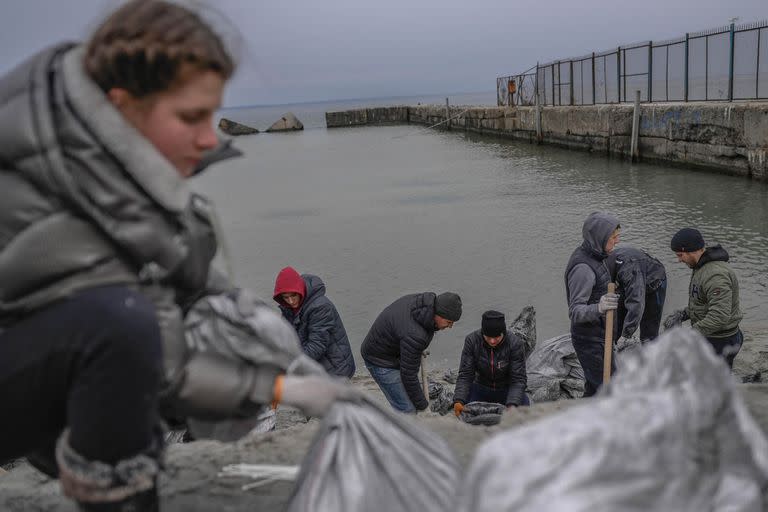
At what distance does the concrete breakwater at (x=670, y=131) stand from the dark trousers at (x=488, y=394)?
957 centimetres

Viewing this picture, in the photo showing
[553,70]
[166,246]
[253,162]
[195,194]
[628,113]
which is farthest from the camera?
[253,162]

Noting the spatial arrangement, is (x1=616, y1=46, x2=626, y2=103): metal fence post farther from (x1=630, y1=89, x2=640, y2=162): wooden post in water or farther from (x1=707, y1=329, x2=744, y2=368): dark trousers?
(x1=707, y1=329, x2=744, y2=368): dark trousers

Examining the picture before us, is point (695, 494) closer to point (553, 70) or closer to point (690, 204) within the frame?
point (690, 204)

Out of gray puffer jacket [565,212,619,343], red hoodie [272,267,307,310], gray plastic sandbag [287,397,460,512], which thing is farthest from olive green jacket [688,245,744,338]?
gray plastic sandbag [287,397,460,512]

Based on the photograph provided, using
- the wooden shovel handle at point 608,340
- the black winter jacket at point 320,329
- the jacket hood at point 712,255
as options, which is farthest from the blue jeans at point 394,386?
the jacket hood at point 712,255

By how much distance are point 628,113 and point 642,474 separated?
18401 mm

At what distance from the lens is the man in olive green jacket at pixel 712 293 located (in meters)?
4.78

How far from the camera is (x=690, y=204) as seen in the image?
12102 mm

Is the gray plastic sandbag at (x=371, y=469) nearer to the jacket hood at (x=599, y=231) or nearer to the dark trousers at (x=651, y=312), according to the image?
the jacket hood at (x=599, y=231)

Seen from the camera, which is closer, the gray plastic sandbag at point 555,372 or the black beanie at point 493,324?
the black beanie at point 493,324

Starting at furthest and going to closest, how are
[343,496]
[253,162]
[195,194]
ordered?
[253,162], [195,194], [343,496]

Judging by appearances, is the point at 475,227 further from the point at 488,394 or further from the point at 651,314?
the point at 488,394

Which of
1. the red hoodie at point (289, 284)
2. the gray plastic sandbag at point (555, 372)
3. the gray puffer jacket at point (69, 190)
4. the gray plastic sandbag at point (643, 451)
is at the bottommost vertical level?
the gray plastic sandbag at point (555, 372)

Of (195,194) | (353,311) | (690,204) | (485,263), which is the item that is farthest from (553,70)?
(195,194)
